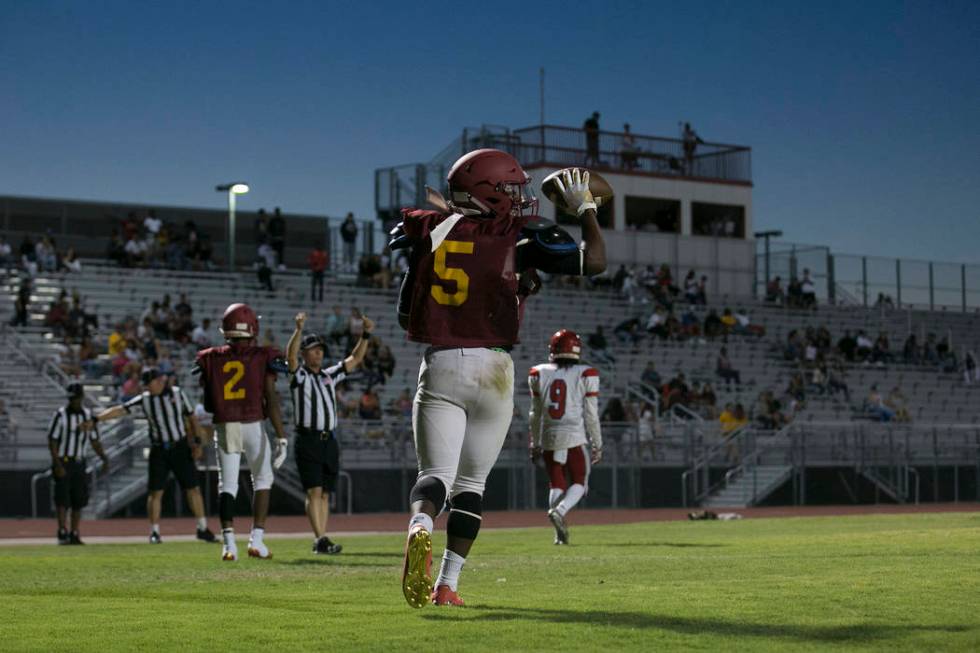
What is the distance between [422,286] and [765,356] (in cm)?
3123

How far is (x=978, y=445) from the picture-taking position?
101 ft

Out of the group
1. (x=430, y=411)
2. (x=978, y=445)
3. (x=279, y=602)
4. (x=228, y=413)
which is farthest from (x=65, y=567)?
(x=978, y=445)

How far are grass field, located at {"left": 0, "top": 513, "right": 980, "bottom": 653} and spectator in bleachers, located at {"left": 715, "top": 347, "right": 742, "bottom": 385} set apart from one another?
2008 cm

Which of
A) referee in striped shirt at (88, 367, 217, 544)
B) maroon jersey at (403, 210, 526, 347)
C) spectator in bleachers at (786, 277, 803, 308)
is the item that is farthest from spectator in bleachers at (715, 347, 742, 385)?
maroon jersey at (403, 210, 526, 347)

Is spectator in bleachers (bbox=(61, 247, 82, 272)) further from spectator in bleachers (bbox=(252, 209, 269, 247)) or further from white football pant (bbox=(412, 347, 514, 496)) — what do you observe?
white football pant (bbox=(412, 347, 514, 496))

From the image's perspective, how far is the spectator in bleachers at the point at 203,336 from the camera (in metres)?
29.0

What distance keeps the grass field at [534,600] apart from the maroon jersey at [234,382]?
1.29m

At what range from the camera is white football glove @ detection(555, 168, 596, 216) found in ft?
24.5

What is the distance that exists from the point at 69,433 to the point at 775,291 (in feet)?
96.0

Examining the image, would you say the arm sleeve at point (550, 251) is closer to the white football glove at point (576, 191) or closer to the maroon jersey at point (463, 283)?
the maroon jersey at point (463, 283)

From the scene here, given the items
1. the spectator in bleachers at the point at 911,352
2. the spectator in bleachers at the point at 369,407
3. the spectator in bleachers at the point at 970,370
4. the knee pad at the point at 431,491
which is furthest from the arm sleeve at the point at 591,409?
the spectator in bleachers at the point at 911,352

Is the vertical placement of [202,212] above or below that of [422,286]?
above

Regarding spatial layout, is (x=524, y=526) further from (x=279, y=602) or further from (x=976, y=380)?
(x=976, y=380)

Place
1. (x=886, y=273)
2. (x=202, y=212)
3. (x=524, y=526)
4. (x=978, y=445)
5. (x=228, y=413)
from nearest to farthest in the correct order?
(x=228, y=413) → (x=524, y=526) → (x=978, y=445) → (x=886, y=273) → (x=202, y=212)
